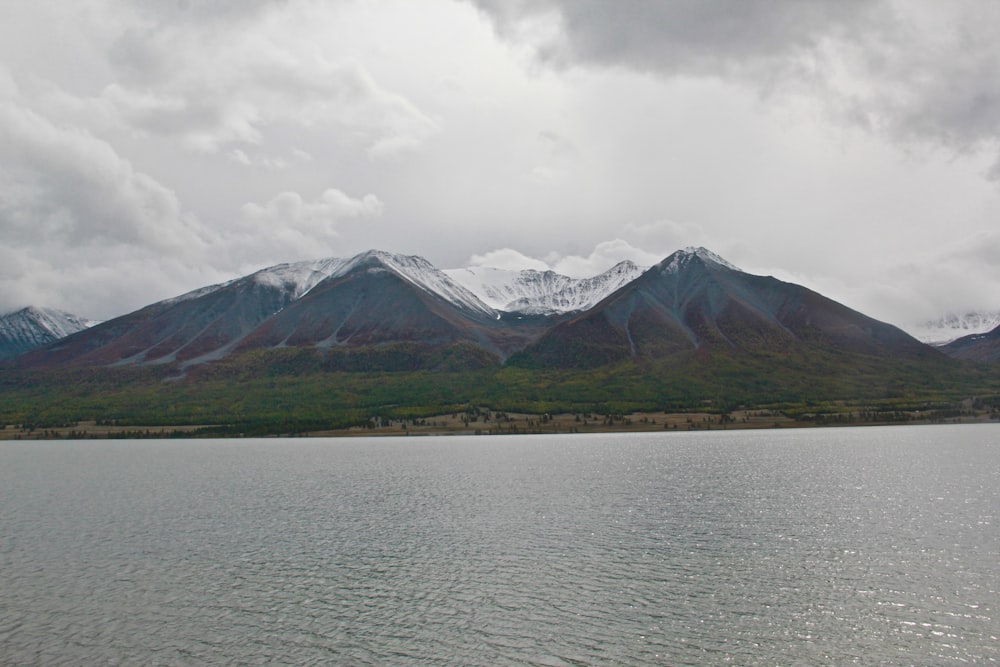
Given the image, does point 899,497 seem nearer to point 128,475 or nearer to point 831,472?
point 831,472

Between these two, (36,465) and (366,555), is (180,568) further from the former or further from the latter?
(36,465)

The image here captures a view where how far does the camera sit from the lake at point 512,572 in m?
38.6

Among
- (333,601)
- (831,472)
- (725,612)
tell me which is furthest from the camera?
(831,472)

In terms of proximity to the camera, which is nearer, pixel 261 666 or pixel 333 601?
pixel 261 666

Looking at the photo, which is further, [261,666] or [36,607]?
[36,607]

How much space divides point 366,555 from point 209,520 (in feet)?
95.1

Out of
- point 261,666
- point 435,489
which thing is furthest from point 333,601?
point 435,489

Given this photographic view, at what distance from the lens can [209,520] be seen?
80875 mm

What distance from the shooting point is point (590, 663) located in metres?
35.9

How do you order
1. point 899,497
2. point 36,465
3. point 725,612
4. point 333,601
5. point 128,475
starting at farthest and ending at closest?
1. point 36,465
2. point 128,475
3. point 899,497
4. point 333,601
5. point 725,612

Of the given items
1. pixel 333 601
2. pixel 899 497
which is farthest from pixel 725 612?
pixel 899 497

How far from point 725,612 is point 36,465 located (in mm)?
166814

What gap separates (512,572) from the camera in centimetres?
5425

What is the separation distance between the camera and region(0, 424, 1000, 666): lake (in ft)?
127
